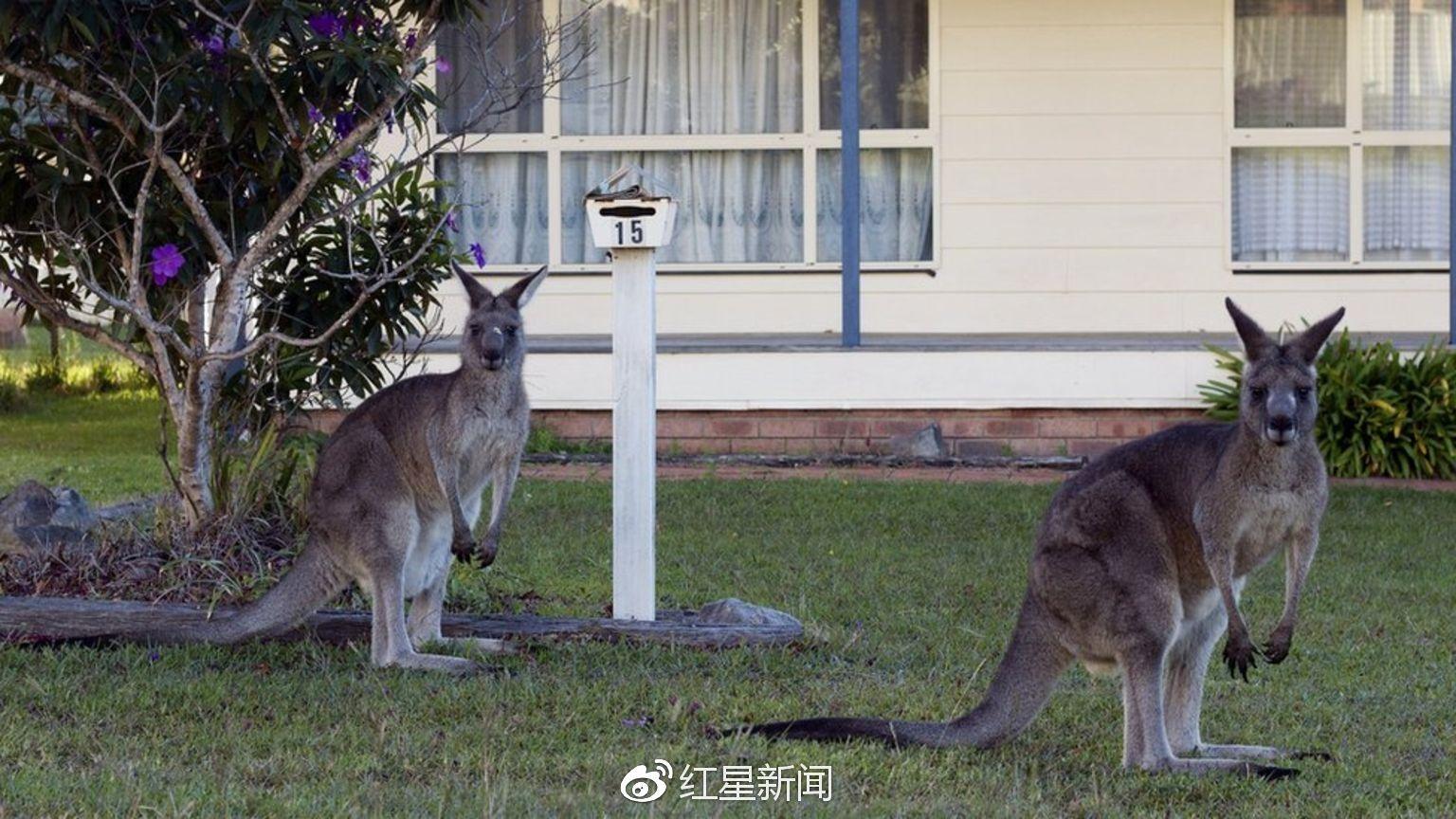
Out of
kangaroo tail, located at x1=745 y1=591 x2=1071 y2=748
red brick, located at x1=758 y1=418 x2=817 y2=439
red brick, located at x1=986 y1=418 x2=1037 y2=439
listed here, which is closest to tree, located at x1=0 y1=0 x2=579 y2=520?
kangaroo tail, located at x1=745 y1=591 x2=1071 y2=748

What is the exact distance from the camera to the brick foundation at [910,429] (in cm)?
1354

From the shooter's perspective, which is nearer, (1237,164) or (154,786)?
(154,786)

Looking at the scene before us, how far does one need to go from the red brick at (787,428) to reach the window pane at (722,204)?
2.13 meters

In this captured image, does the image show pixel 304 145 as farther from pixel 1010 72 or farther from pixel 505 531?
pixel 1010 72

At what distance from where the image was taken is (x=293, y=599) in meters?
7.06

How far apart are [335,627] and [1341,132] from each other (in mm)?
10359

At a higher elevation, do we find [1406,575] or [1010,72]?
[1010,72]

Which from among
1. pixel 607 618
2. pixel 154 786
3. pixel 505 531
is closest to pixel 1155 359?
pixel 505 531

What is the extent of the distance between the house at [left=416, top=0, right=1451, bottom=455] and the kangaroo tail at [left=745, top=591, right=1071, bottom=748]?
9078mm

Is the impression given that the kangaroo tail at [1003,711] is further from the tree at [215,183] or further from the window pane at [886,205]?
the window pane at [886,205]

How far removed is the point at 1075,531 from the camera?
18.8 ft

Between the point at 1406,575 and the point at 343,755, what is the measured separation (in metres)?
5.96

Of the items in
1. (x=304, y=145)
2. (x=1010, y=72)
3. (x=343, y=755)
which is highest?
(x=1010, y=72)

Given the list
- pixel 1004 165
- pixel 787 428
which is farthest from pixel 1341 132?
pixel 787 428
